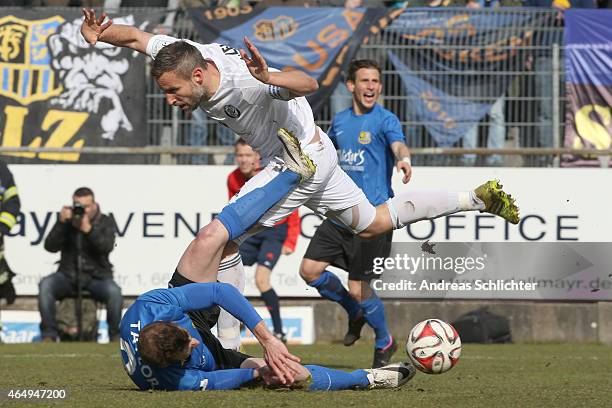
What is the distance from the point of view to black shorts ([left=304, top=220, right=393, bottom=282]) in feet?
36.4

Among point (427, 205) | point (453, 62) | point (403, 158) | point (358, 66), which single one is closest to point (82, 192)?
point (453, 62)

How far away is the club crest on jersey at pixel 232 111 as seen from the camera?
885cm

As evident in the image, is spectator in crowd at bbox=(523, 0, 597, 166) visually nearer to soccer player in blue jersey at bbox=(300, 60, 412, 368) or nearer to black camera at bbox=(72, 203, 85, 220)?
soccer player in blue jersey at bbox=(300, 60, 412, 368)

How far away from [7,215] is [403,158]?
6614mm

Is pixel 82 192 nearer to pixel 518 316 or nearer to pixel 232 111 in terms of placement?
pixel 518 316

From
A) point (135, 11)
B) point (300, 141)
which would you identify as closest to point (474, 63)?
point (135, 11)

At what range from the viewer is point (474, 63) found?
16.1 m

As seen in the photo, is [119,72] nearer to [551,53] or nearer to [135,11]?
[135,11]

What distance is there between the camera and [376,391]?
26.1ft

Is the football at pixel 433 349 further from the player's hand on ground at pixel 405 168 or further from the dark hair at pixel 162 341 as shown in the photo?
the dark hair at pixel 162 341

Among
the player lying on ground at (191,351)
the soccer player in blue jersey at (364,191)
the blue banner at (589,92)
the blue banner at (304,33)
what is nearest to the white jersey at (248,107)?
the player lying on ground at (191,351)

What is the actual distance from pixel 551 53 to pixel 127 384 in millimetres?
8928

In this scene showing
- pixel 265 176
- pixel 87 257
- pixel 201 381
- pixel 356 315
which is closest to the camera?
pixel 201 381

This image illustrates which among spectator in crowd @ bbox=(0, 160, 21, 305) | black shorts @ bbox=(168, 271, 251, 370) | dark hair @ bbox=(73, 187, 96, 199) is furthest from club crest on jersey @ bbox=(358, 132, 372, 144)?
spectator in crowd @ bbox=(0, 160, 21, 305)
